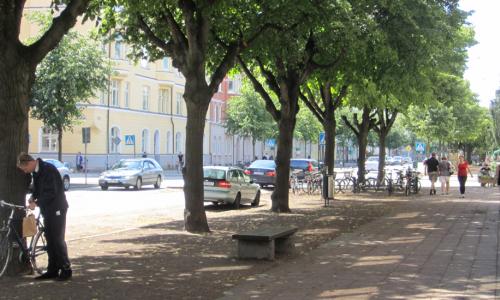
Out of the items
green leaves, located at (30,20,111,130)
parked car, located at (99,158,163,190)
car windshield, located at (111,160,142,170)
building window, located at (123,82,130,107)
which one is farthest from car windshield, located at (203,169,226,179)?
building window, located at (123,82,130,107)

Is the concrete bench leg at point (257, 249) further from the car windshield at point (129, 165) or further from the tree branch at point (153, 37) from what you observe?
the car windshield at point (129, 165)

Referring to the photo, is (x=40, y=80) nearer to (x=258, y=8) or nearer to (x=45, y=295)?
(x=258, y=8)

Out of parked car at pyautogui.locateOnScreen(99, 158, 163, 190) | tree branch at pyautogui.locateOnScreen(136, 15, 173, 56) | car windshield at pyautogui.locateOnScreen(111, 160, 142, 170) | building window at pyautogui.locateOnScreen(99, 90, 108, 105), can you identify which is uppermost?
building window at pyautogui.locateOnScreen(99, 90, 108, 105)

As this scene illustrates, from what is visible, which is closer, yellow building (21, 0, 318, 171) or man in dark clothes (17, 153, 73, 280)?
man in dark clothes (17, 153, 73, 280)

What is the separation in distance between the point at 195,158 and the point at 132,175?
1809 cm

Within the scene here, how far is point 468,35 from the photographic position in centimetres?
3069

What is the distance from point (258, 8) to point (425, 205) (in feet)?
33.0

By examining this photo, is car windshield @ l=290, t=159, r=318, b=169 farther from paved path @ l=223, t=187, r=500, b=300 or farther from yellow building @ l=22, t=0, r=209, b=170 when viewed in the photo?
paved path @ l=223, t=187, r=500, b=300

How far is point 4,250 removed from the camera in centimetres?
816

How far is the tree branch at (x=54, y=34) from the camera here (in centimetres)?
875

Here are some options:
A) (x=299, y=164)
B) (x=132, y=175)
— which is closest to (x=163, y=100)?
(x=299, y=164)

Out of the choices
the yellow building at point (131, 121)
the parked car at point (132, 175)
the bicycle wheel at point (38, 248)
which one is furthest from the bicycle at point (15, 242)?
the yellow building at point (131, 121)

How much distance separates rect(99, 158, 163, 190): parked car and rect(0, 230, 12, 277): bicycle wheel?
76.3 ft

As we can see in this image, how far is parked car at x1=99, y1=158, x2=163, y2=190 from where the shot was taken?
31.4 metres
